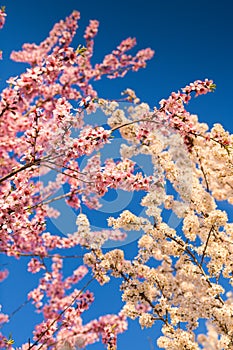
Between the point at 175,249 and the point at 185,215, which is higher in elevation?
the point at 185,215

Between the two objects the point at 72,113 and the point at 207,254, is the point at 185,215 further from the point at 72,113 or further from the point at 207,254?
the point at 72,113

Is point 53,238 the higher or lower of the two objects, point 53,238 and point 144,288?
the higher

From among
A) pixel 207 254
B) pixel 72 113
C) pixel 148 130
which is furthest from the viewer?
pixel 207 254

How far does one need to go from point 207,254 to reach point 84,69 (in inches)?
267

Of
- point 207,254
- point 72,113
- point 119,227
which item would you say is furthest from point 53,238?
point 72,113

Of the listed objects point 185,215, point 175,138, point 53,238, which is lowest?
point 185,215

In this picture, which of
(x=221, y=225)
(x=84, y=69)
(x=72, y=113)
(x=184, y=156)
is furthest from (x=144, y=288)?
(x=84, y=69)

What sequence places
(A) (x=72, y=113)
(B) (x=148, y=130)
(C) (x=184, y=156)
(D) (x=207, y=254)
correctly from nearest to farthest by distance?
(A) (x=72, y=113) < (B) (x=148, y=130) < (D) (x=207, y=254) < (C) (x=184, y=156)

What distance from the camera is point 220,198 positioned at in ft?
30.0

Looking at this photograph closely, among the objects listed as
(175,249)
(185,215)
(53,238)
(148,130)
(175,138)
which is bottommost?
(175,249)

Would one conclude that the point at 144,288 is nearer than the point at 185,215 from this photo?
Yes

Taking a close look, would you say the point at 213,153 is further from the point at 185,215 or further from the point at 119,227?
the point at 119,227

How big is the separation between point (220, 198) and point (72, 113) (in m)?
5.93

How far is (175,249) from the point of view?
6.59 m
